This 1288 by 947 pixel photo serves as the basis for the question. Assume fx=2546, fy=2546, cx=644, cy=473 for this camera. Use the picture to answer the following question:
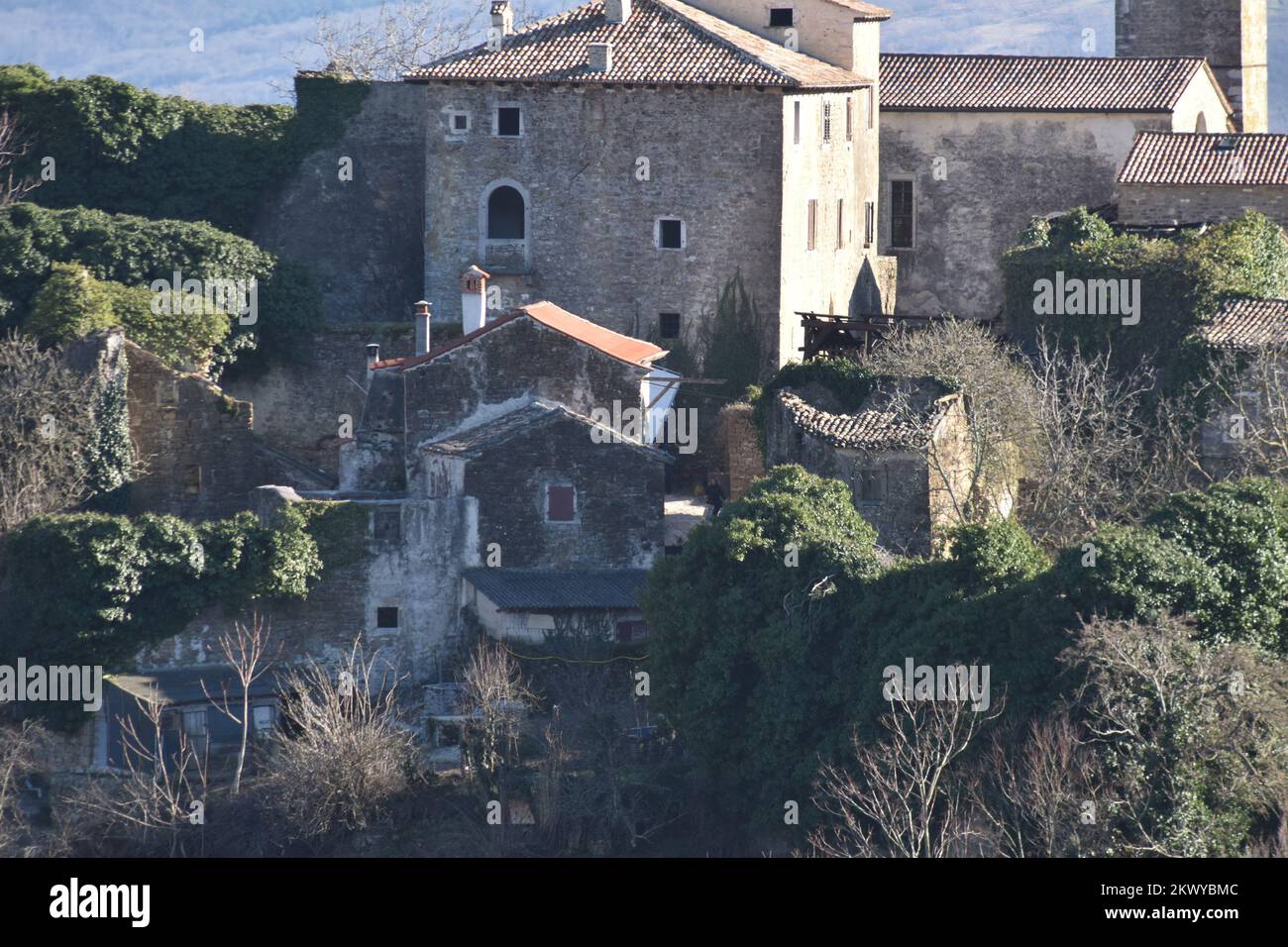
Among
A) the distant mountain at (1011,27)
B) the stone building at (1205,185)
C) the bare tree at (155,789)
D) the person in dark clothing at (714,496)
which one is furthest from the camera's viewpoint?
the distant mountain at (1011,27)

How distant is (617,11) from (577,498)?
1118cm

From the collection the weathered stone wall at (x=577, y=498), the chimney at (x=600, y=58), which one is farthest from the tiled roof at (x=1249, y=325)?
the chimney at (x=600, y=58)

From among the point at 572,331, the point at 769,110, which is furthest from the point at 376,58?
the point at 572,331

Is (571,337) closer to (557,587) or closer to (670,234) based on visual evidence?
(557,587)

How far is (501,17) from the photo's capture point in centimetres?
4472

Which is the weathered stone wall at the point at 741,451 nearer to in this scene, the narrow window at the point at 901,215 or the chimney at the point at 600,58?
the chimney at the point at 600,58

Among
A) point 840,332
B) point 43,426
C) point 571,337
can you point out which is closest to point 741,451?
point 571,337

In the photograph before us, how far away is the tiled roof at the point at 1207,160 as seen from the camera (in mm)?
45031

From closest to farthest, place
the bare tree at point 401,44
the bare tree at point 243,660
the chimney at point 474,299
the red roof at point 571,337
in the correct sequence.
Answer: the bare tree at point 243,660 → the red roof at point 571,337 → the chimney at point 474,299 → the bare tree at point 401,44

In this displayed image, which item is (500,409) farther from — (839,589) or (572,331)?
(839,589)

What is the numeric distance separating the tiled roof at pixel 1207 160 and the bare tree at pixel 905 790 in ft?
55.5

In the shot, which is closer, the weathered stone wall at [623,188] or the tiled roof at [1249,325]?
the tiled roof at [1249,325]

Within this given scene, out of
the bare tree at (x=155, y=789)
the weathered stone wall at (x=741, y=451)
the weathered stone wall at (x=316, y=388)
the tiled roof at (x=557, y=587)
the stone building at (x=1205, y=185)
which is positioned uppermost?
the stone building at (x=1205, y=185)

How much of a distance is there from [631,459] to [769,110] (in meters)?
8.61
